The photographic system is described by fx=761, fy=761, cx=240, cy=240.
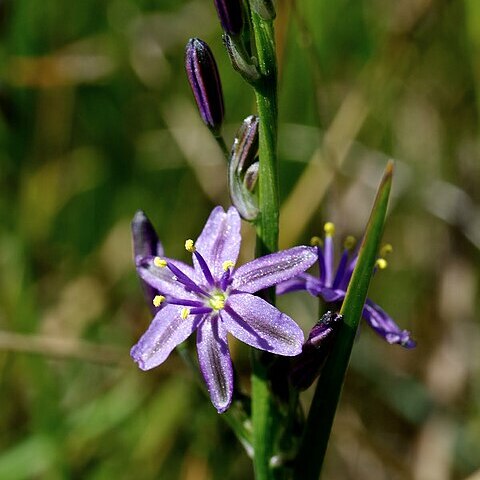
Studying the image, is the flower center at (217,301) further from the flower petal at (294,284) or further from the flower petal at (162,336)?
the flower petal at (294,284)

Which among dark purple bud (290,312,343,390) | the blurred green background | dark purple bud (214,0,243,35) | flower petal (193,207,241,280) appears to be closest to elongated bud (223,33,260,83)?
dark purple bud (214,0,243,35)

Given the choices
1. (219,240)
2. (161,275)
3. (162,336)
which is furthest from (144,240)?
(162,336)

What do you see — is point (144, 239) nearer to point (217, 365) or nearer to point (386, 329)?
point (217, 365)

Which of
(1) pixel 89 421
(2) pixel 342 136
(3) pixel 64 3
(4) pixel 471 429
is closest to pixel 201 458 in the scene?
(1) pixel 89 421

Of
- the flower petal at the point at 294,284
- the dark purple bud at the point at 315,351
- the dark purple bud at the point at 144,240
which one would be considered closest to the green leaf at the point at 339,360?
the dark purple bud at the point at 315,351

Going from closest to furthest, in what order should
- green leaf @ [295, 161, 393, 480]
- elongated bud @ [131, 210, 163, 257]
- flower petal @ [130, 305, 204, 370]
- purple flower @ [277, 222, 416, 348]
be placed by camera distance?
green leaf @ [295, 161, 393, 480]
flower petal @ [130, 305, 204, 370]
purple flower @ [277, 222, 416, 348]
elongated bud @ [131, 210, 163, 257]

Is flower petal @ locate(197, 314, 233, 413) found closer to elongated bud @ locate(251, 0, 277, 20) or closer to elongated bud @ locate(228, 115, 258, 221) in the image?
elongated bud @ locate(228, 115, 258, 221)
